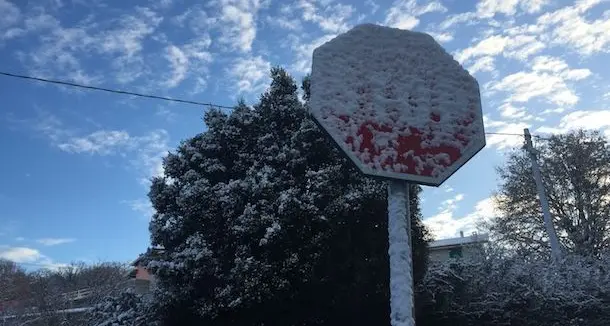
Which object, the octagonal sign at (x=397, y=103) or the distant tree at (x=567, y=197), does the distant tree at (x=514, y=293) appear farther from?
the distant tree at (x=567, y=197)

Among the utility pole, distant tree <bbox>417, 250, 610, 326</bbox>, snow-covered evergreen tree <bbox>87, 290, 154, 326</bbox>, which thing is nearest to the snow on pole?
distant tree <bbox>417, 250, 610, 326</bbox>

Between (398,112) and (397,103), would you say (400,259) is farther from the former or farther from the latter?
(397,103)

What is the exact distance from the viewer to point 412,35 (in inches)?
226

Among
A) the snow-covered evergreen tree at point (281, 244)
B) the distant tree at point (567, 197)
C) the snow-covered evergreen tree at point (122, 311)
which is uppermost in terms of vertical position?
the distant tree at point (567, 197)

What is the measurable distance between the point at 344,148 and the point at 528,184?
2242 centimetres

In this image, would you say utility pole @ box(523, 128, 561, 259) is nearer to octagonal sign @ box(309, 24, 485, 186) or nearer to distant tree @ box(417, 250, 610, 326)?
distant tree @ box(417, 250, 610, 326)

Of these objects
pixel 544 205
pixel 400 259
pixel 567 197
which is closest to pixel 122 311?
pixel 400 259

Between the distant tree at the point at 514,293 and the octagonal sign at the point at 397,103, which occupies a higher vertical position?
the octagonal sign at the point at 397,103

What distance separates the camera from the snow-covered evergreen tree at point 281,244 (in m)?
9.24

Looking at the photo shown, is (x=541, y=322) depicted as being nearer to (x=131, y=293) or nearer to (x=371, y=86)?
(x=371, y=86)

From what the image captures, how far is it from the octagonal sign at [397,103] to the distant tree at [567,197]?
1950 centimetres

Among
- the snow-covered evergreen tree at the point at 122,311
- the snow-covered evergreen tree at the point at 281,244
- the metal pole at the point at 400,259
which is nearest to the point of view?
the metal pole at the point at 400,259

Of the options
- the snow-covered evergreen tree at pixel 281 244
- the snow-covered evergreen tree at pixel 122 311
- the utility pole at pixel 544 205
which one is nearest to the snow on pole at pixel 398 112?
the snow-covered evergreen tree at pixel 281 244

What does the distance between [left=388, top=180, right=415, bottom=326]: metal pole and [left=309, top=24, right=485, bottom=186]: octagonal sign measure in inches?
8.8
